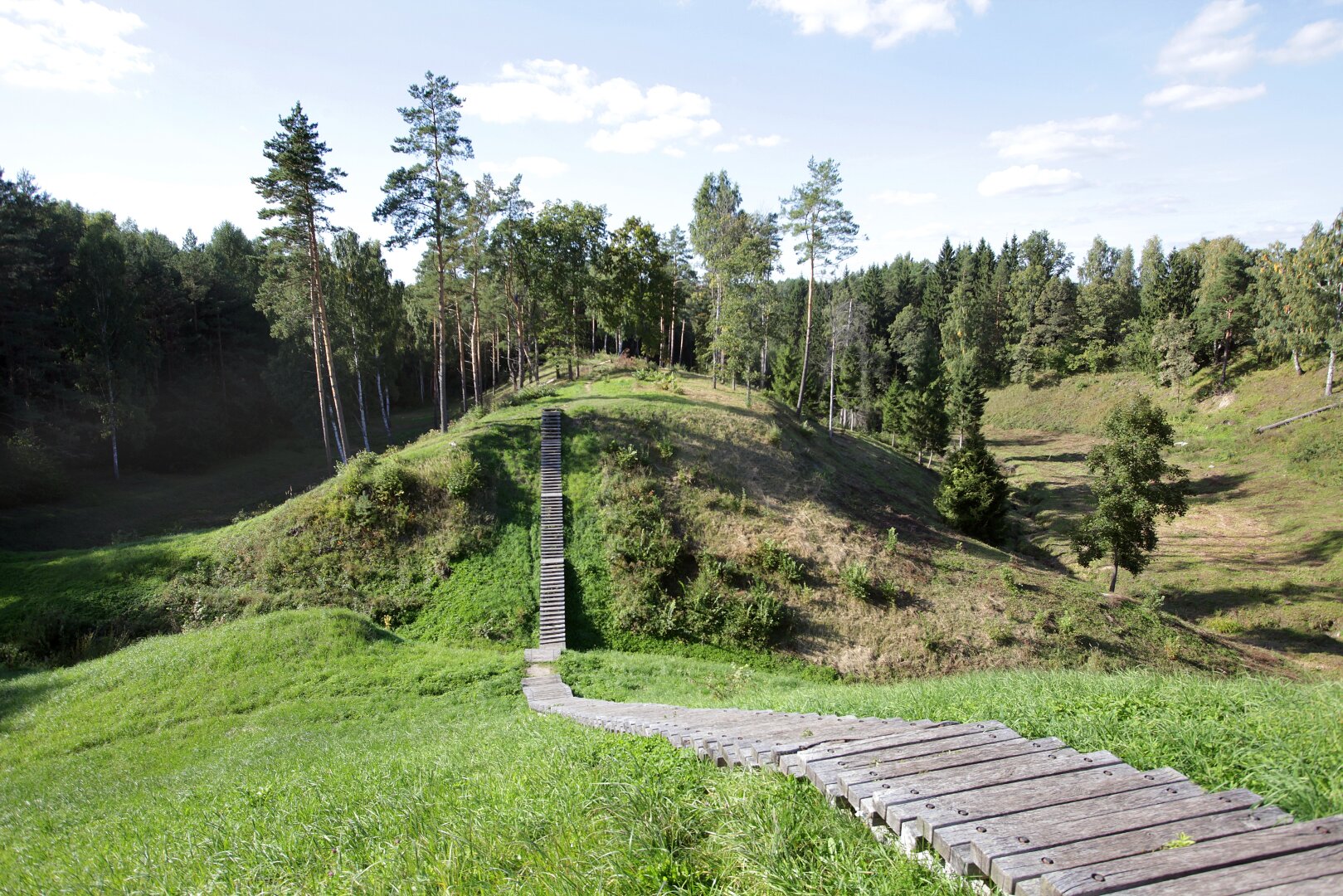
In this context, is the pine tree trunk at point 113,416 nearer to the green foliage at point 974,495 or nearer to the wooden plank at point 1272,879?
the green foliage at point 974,495

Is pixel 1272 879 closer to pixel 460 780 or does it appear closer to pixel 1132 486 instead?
pixel 460 780

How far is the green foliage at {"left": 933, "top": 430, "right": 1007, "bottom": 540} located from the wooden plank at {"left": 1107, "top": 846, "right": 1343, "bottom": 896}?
33.0 meters

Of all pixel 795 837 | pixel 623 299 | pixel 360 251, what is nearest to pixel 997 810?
pixel 795 837

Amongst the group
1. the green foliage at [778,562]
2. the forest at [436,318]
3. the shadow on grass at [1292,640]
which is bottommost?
the shadow on grass at [1292,640]

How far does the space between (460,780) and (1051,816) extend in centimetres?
647

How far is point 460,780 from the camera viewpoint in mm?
7656

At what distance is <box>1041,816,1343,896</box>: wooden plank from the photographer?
3.07 meters

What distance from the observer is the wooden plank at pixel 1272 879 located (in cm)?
287

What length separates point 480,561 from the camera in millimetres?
23812

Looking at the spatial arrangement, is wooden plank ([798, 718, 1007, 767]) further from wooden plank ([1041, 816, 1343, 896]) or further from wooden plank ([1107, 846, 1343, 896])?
wooden plank ([1107, 846, 1343, 896])

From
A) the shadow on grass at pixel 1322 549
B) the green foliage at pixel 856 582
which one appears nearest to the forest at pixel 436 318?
the green foliage at pixel 856 582

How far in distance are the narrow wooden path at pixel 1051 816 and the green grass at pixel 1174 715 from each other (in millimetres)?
896

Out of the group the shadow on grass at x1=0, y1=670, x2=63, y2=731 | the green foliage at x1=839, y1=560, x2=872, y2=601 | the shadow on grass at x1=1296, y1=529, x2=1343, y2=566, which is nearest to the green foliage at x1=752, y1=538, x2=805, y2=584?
the green foliage at x1=839, y1=560, x2=872, y2=601

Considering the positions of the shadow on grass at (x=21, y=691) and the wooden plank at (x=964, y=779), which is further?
the shadow on grass at (x=21, y=691)
